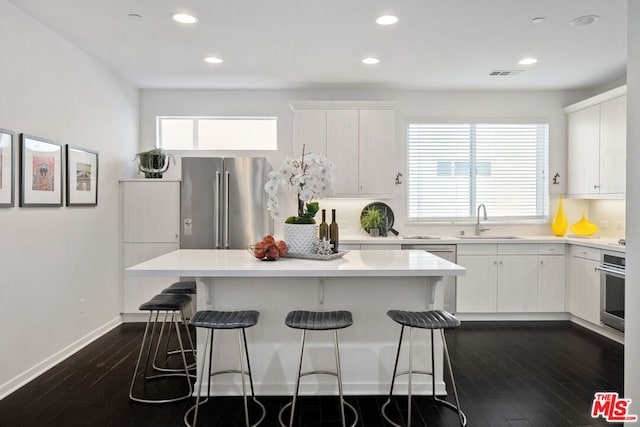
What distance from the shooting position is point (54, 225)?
142 inches

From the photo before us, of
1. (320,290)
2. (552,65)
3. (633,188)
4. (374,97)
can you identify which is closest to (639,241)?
(633,188)

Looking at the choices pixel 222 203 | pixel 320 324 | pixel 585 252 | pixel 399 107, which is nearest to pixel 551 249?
pixel 585 252

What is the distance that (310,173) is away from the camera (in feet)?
9.43

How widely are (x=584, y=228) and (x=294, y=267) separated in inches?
160

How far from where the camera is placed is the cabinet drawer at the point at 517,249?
16.1 feet

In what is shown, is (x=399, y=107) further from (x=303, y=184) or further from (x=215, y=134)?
(x=303, y=184)

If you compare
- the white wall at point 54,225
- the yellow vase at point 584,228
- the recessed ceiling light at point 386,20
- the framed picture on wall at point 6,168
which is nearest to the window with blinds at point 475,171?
the yellow vase at point 584,228

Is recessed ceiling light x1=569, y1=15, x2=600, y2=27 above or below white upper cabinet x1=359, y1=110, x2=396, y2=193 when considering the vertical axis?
above

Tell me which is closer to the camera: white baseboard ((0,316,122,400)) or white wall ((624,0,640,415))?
white wall ((624,0,640,415))

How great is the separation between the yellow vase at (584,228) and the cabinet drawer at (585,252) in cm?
36

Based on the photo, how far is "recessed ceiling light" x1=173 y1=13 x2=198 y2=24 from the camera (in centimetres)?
328

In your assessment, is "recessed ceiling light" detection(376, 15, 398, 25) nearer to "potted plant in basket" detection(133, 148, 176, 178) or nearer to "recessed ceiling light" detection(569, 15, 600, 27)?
"recessed ceiling light" detection(569, 15, 600, 27)

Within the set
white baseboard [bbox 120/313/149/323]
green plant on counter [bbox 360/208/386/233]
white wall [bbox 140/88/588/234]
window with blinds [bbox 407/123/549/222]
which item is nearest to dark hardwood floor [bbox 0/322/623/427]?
white baseboard [bbox 120/313/149/323]

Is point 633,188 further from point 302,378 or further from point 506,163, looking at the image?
point 506,163
